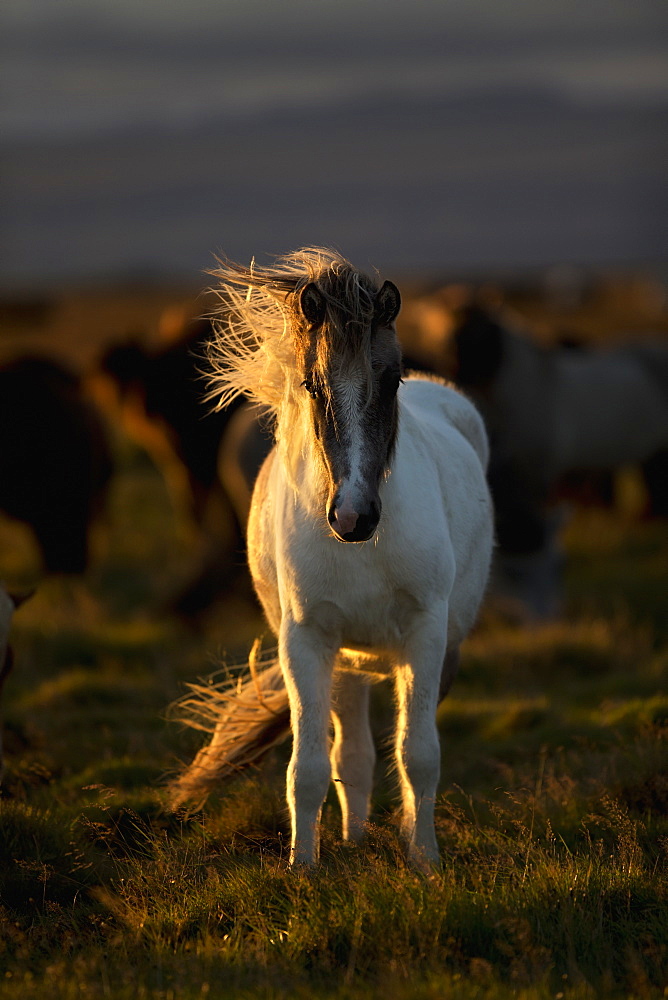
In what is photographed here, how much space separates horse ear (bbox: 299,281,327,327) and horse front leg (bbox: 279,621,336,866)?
1231 millimetres

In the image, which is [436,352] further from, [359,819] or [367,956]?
[367,956]

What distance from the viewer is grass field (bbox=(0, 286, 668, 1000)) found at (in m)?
3.48

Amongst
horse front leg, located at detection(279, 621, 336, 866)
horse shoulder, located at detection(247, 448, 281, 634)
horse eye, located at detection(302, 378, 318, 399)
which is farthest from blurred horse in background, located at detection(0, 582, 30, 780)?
horse eye, located at detection(302, 378, 318, 399)

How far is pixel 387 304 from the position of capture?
4254mm

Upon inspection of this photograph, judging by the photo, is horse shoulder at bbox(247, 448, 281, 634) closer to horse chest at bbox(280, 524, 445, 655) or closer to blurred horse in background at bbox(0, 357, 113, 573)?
horse chest at bbox(280, 524, 445, 655)

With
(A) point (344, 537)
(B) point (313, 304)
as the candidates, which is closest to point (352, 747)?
(A) point (344, 537)

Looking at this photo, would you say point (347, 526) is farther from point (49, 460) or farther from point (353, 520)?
point (49, 460)

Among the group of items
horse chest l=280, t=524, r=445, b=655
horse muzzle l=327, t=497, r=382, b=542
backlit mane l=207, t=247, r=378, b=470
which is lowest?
horse chest l=280, t=524, r=445, b=655

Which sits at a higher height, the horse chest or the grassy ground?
the horse chest

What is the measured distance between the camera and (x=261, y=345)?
479cm

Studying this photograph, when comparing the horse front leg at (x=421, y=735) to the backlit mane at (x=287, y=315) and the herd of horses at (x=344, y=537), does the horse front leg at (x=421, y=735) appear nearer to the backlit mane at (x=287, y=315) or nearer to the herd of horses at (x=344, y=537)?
the herd of horses at (x=344, y=537)

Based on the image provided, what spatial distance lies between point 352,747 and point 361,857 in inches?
28.7

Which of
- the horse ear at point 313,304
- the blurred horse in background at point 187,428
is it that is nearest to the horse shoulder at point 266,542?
the horse ear at point 313,304

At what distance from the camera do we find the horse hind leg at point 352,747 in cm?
511
